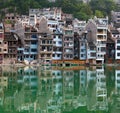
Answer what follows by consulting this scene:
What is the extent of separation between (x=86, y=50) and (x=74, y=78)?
1577 cm

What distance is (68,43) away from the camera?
153ft

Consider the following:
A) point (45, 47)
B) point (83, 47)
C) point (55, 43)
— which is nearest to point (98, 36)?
point (83, 47)

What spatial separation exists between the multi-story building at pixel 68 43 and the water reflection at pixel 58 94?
560 inches

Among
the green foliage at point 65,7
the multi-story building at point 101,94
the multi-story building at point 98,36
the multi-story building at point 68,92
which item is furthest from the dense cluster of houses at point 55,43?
the multi-story building at point 101,94

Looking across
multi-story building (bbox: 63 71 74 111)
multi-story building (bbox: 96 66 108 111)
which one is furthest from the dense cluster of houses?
multi-story building (bbox: 96 66 108 111)

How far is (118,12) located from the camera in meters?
65.8

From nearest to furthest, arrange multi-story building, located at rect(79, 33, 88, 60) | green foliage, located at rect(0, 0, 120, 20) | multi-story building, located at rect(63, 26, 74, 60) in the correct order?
multi-story building, located at rect(63, 26, 74, 60) < multi-story building, located at rect(79, 33, 88, 60) < green foliage, located at rect(0, 0, 120, 20)

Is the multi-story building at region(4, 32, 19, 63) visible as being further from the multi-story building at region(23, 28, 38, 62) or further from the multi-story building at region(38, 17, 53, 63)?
the multi-story building at region(38, 17, 53, 63)

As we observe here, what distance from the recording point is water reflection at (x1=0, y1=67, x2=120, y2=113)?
19048 millimetres

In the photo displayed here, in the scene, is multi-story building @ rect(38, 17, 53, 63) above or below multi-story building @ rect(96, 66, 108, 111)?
above

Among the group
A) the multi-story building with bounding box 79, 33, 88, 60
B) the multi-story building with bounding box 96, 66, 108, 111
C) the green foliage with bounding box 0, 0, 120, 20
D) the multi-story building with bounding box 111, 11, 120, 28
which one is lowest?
the multi-story building with bounding box 96, 66, 108, 111

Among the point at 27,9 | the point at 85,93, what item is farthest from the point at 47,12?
the point at 85,93

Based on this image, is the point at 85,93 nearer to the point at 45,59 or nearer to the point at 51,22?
the point at 45,59

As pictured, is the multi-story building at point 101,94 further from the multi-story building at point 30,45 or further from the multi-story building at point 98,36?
the multi-story building at point 98,36
